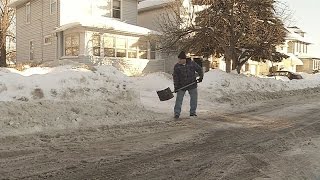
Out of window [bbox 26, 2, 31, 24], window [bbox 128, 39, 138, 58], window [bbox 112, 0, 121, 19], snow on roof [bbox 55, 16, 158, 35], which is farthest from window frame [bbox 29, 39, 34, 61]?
window [bbox 128, 39, 138, 58]

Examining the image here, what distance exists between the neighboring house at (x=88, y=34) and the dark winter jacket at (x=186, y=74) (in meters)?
13.9

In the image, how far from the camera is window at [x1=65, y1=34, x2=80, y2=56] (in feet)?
82.1

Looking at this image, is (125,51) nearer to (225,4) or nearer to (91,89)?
(225,4)

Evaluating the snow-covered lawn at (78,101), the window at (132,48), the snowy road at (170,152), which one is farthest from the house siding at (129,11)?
the snowy road at (170,152)

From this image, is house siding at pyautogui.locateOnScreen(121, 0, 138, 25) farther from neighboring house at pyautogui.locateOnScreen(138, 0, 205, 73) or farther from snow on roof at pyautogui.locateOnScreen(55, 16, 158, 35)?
snow on roof at pyautogui.locateOnScreen(55, 16, 158, 35)

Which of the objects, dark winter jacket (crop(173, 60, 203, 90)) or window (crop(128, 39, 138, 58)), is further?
window (crop(128, 39, 138, 58))

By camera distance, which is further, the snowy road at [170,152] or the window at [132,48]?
the window at [132,48]

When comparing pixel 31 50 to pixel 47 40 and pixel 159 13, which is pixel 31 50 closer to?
pixel 47 40

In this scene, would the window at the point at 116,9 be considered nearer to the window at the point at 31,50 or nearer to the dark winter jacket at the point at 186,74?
the window at the point at 31,50

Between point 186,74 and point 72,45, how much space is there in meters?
16.3

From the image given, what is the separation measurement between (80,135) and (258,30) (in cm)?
1661

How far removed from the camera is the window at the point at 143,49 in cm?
2824

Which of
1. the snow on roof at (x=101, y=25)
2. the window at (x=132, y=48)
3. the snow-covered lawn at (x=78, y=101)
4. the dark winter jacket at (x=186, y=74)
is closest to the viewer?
the snow-covered lawn at (x=78, y=101)

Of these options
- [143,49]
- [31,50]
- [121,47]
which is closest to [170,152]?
[121,47]
